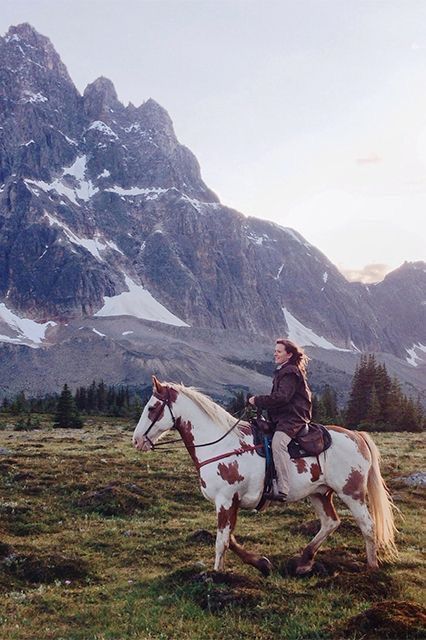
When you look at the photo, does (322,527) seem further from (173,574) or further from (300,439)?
(173,574)

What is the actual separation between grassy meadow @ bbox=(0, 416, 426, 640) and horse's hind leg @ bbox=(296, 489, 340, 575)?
0.33 meters

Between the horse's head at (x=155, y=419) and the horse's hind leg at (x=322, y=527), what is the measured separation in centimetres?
402

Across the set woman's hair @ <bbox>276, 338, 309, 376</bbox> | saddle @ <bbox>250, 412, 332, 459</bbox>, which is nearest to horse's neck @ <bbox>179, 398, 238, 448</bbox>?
saddle @ <bbox>250, 412, 332, 459</bbox>

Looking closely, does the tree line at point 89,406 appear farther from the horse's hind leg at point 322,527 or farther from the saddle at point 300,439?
the saddle at point 300,439

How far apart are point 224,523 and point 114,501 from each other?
29.9 feet

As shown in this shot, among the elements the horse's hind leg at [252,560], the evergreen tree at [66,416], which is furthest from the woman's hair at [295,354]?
the evergreen tree at [66,416]

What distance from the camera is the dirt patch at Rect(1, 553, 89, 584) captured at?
12164 millimetres

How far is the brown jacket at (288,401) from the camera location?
12133 millimetres

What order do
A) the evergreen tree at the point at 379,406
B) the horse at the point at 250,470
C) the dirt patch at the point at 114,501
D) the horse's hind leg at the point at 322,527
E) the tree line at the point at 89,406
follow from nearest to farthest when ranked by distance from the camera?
the horse's hind leg at the point at 322,527 → the horse at the point at 250,470 → the dirt patch at the point at 114,501 → the evergreen tree at the point at 379,406 → the tree line at the point at 89,406

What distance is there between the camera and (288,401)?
40.0 feet

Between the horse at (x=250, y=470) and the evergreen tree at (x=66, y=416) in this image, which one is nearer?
the horse at (x=250, y=470)

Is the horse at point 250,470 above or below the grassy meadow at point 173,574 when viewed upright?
above

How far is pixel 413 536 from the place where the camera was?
15.6m

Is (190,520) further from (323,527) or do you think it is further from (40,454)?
(40,454)
